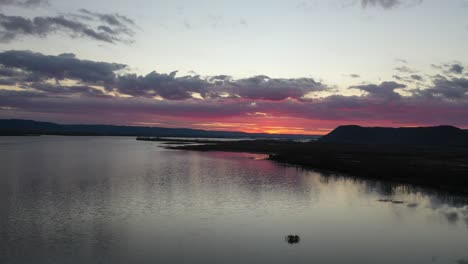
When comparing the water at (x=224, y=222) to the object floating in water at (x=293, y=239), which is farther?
the object floating in water at (x=293, y=239)

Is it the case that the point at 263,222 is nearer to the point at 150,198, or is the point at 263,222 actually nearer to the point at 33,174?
the point at 150,198

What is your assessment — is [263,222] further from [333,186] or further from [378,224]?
[333,186]

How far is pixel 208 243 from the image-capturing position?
26062mm

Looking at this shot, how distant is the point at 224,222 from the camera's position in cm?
3178

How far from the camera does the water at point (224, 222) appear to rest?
78.2ft

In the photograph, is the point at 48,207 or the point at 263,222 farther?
the point at 48,207

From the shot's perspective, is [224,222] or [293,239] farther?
[224,222]

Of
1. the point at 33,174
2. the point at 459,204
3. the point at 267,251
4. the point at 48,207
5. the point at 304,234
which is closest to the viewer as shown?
the point at 267,251

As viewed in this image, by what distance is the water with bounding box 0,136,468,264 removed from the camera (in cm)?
2383

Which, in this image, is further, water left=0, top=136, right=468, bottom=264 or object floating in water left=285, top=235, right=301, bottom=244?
object floating in water left=285, top=235, right=301, bottom=244

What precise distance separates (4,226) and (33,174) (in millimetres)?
35594

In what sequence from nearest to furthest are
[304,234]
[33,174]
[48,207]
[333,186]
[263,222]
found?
[304,234] → [263,222] → [48,207] → [333,186] → [33,174]

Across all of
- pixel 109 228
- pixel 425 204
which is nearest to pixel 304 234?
pixel 109 228

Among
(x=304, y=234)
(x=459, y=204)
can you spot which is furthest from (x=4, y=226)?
(x=459, y=204)
